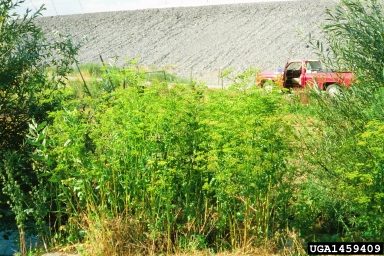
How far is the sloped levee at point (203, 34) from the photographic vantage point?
48.0m

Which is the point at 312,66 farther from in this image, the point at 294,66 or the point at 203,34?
the point at 203,34

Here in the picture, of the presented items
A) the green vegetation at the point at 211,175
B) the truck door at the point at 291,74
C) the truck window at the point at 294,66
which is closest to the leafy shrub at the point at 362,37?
the green vegetation at the point at 211,175

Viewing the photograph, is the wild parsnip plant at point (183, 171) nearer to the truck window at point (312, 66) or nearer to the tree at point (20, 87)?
the tree at point (20, 87)

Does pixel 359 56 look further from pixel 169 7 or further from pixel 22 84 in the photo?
pixel 169 7

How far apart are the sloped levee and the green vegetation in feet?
123

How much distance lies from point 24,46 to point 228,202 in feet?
11.7

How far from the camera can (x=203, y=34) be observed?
57.8 metres

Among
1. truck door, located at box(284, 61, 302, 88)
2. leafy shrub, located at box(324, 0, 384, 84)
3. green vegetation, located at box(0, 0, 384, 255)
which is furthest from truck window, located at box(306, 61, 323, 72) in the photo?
green vegetation, located at box(0, 0, 384, 255)

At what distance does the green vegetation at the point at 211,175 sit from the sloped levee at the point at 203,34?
123 feet

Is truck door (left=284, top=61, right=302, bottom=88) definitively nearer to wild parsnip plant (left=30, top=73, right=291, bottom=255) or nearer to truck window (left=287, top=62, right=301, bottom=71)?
truck window (left=287, top=62, right=301, bottom=71)

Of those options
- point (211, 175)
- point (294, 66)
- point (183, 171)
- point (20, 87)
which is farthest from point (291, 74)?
point (183, 171)

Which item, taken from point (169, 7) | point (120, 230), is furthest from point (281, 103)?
point (169, 7)

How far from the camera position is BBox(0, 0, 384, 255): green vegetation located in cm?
532

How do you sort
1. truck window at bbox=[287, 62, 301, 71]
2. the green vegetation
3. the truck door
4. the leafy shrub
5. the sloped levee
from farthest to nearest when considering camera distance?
the sloped levee
truck window at bbox=[287, 62, 301, 71]
the truck door
the leafy shrub
the green vegetation
